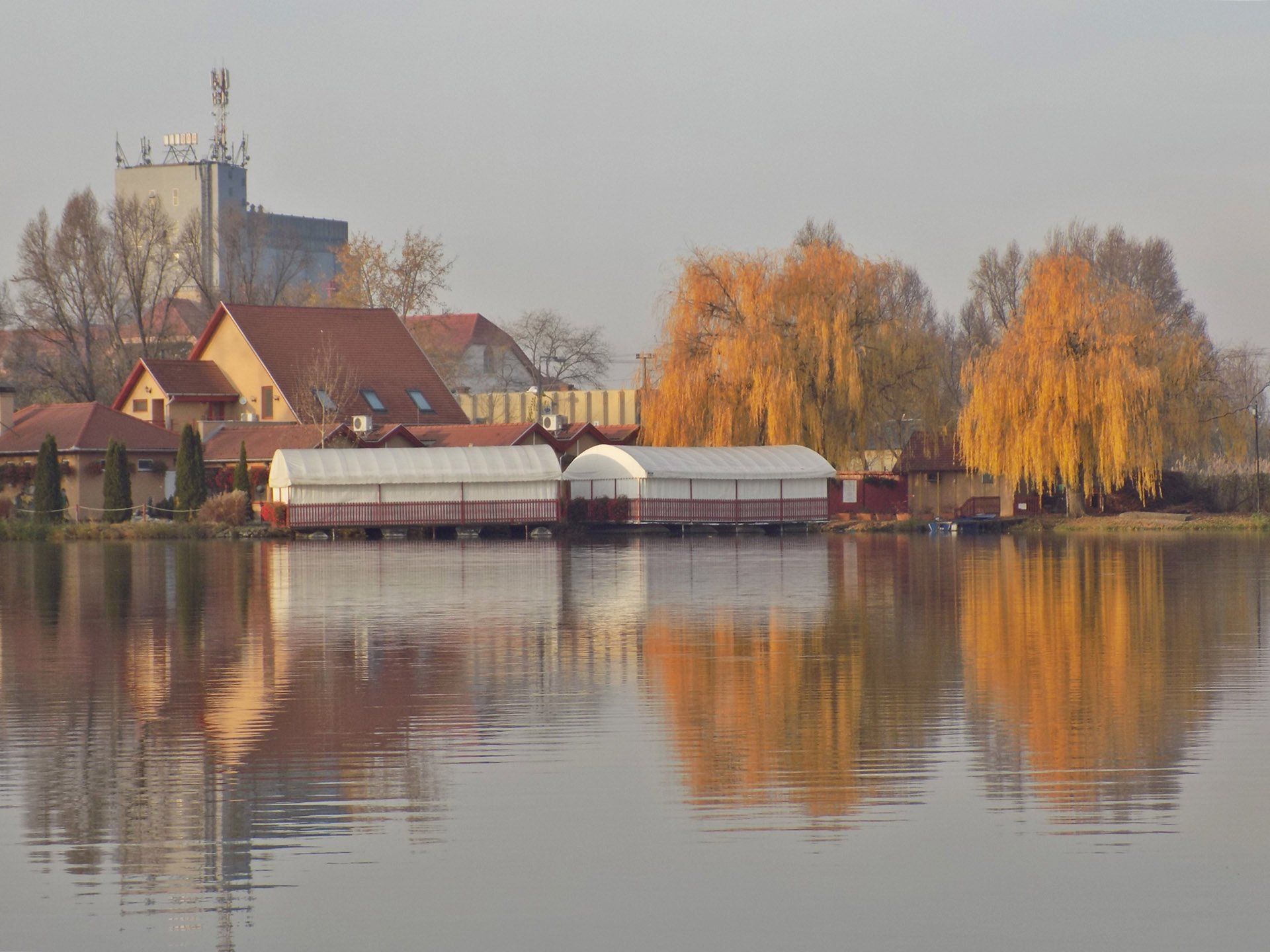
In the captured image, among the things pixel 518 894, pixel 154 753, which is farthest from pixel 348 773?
pixel 518 894

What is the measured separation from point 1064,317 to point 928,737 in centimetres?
3973

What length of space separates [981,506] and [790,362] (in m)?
8.11

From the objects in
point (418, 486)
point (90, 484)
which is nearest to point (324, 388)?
point (90, 484)

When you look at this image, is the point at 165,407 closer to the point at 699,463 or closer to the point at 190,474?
the point at 190,474

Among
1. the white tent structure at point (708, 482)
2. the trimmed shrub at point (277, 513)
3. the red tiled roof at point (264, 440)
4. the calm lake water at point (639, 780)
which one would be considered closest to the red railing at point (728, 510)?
the white tent structure at point (708, 482)

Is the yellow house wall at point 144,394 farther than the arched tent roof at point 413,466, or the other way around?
the yellow house wall at point 144,394

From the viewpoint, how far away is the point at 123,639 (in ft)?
56.5

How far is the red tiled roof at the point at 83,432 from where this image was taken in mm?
54125

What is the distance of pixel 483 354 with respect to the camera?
109312 mm

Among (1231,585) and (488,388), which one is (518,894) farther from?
(488,388)

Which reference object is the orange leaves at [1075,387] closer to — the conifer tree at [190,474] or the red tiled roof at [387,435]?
the red tiled roof at [387,435]

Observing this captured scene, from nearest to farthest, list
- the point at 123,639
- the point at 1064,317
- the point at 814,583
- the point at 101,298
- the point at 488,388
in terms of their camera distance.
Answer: the point at 123,639 → the point at 814,583 → the point at 1064,317 → the point at 101,298 → the point at 488,388

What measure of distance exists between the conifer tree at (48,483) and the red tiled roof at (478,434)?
42.3 ft

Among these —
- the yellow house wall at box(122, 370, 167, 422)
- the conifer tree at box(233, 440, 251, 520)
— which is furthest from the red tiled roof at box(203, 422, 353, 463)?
the yellow house wall at box(122, 370, 167, 422)
